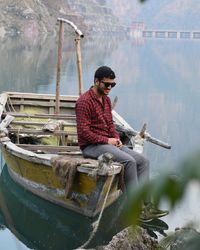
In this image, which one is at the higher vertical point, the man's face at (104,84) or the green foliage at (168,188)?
the green foliage at (168,188)

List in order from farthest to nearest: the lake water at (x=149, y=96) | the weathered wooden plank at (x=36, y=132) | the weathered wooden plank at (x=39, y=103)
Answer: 1. the lake water at (x=149, y=96)
2. the weathered wooden plank at (x=39, y=103)
3. the weathered wooden plank at (x=36, y=132)

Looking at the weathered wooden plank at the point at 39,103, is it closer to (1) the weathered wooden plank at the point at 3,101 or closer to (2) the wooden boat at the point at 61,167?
(1) the weathered wooden plank at the point at 3,101

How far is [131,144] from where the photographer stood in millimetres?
8117

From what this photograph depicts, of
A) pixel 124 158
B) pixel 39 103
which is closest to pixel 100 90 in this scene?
pixel 124 158

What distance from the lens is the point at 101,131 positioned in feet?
20.7

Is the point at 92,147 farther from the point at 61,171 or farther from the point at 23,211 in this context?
the point at 23,211

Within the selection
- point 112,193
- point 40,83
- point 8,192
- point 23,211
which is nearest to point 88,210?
point 112,193

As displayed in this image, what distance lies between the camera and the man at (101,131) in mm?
6043

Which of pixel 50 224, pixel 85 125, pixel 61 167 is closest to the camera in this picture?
pixel 85 125

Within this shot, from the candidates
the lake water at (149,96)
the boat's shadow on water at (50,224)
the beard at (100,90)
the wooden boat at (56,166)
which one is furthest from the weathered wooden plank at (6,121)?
the beard at (100,90)

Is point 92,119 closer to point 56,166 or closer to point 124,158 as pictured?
point 124,158

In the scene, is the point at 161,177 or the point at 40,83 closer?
the point at 161,177

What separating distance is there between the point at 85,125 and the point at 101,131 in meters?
Answer: 0.30

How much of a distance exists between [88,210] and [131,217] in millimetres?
6008
